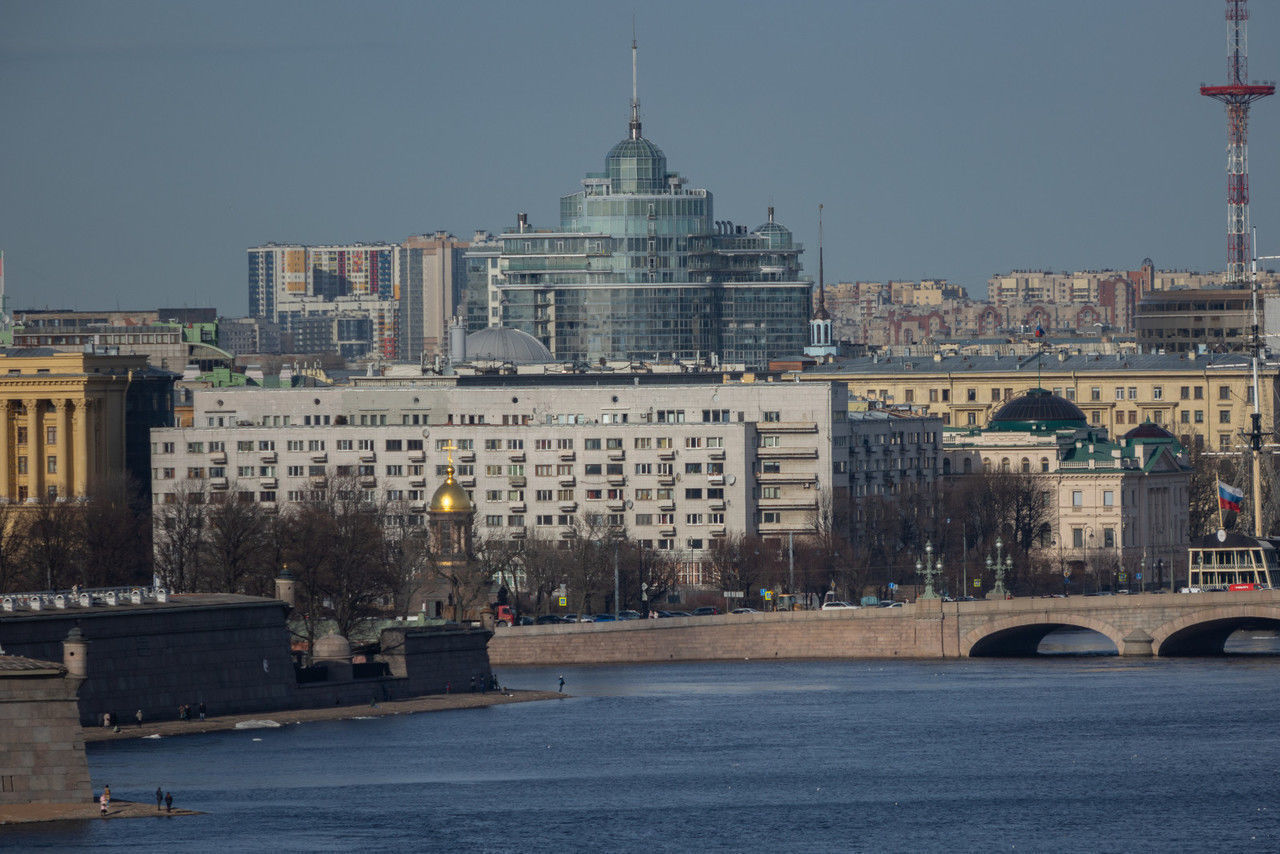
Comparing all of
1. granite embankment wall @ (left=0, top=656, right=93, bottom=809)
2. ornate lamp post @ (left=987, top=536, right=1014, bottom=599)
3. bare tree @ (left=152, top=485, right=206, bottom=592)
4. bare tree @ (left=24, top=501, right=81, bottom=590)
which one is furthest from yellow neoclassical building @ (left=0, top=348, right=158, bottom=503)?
granite embankment wall @ (left=0, top=656, right=93, bottom=809)

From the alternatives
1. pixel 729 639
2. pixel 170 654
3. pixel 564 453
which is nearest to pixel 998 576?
pixel 729 639

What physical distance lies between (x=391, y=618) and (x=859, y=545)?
32.9 metres

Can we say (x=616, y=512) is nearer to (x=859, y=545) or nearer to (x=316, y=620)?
(x=859, y=545)

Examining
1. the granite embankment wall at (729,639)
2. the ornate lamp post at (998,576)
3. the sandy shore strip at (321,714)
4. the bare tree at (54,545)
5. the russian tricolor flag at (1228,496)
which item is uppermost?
the russian tricolor flag at (1228,496)

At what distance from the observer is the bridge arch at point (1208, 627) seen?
138500mm

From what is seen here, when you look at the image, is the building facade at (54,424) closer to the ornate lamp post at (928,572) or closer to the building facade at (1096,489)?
the ornate lamp post at (928,572)

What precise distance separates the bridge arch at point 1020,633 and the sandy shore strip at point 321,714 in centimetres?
2100

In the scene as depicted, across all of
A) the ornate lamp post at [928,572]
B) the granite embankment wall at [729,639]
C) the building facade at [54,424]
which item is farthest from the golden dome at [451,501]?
the building facade at [54,424]

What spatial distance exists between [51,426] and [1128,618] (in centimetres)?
5430

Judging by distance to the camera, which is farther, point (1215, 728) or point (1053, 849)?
point (1215, 728)

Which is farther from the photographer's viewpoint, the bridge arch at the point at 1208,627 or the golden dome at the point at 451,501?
the golden dome at the point at 451,501

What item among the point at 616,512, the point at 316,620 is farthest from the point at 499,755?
the point at 616,512

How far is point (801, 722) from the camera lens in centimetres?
11869

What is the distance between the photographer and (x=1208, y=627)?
142750 mm
